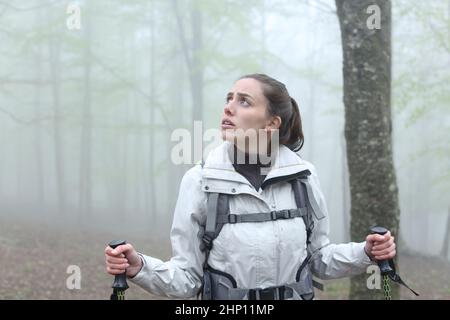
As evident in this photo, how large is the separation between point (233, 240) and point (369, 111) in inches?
143

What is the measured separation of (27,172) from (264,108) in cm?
3916

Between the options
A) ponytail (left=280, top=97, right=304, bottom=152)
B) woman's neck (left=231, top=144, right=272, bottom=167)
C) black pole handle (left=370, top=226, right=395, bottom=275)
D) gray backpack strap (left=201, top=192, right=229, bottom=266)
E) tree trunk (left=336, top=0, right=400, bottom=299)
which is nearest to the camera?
gray backpack strap (left=201, top=192, right=229, bottom=266)

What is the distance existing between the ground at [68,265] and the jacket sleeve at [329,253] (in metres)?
6.09

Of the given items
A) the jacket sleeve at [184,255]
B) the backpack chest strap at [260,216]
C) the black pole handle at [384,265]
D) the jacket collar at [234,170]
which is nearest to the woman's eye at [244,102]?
the jacket collar at [234,170]

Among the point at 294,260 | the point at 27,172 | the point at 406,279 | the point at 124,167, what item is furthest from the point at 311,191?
the point at 27,172

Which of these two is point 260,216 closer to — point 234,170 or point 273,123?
point 234,170

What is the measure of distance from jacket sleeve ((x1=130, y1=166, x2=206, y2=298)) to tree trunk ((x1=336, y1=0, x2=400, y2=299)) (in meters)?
3.50

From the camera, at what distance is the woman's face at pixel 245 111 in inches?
101

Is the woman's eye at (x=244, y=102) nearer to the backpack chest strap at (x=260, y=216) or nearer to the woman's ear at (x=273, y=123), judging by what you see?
the woman's ear at (x=273, y=123)

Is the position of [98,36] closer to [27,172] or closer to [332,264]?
[332,264]

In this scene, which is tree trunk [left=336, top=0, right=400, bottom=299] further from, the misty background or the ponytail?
the misty background

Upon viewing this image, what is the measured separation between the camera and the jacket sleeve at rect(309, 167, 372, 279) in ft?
8.57

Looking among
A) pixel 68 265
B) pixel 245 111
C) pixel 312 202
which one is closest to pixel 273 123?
pixel 245 111

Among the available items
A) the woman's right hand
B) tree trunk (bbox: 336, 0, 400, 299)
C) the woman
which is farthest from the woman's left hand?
tree trunk (bbox: 336, 0, 400, 299)
